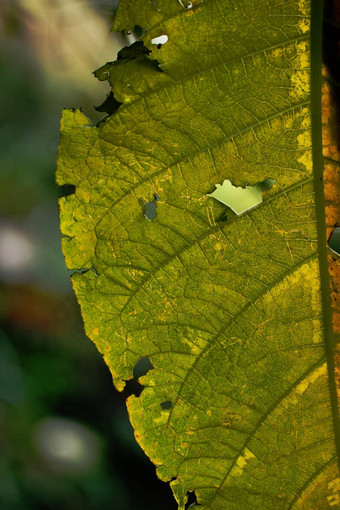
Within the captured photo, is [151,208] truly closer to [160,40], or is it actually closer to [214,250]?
[214,250]

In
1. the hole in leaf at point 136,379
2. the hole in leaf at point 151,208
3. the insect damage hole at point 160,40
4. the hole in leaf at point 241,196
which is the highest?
the hole in leaf at point 136,379

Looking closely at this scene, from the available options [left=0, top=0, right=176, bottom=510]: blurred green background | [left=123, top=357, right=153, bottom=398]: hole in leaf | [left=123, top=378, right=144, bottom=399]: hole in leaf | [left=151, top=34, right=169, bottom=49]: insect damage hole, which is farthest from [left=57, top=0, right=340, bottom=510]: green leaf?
[left=123, top=378, right=144, bottom=399]: hole in leaf

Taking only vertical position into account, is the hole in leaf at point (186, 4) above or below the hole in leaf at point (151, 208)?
above

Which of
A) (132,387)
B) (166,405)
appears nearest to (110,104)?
(166,405)

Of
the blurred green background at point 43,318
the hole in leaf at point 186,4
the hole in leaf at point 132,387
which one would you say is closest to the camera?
the hole in leaf at point 186,4

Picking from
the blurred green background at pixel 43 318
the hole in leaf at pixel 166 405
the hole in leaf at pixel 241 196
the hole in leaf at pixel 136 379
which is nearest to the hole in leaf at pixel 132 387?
the hole in leaf at pixel 136 379

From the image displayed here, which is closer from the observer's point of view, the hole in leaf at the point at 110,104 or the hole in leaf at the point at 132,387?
the hole in leaf at the point at 110,104

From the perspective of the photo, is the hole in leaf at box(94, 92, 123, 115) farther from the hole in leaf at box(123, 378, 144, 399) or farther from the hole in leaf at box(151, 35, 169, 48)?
the hole in leaf at box(123, 378, 144, 399)

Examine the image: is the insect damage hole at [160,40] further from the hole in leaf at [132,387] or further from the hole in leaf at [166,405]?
the hole in leaf at [132,387]
